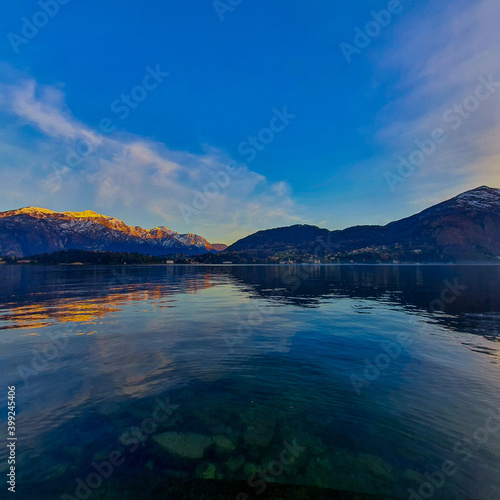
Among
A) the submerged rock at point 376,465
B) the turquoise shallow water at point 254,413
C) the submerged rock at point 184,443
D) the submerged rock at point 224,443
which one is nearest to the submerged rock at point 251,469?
the turquoise shallow water at point 254,413

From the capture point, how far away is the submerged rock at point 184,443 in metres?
11.4

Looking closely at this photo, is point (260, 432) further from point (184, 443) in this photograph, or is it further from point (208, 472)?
point (184, 443)

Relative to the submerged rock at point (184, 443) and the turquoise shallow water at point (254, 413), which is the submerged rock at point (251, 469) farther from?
the submerged rock at point (184, 443)

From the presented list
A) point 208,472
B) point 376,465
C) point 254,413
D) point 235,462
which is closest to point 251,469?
point 235,462

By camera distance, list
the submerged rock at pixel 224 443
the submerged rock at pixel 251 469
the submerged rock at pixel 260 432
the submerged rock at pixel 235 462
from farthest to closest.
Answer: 1. the submerged rock at pixel 260 432
2. the submerged rock at pixel 224 443
3. the submerged rock at pixel 235 462
4. the submerged rock at pixel 251 469

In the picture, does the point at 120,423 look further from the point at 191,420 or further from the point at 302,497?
the point at 302,497

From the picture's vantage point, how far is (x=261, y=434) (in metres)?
12.7

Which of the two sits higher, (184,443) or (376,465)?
(184,443)

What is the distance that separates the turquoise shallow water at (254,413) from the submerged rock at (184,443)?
0.21 feet

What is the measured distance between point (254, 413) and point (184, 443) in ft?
13.5

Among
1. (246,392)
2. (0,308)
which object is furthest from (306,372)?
(0,308)

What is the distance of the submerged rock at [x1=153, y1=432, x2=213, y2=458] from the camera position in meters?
11.4

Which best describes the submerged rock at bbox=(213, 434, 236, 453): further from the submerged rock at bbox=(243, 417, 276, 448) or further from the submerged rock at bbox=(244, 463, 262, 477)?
the submerged rock at bbox=(244, 463, 262, 477)

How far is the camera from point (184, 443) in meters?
12.0
